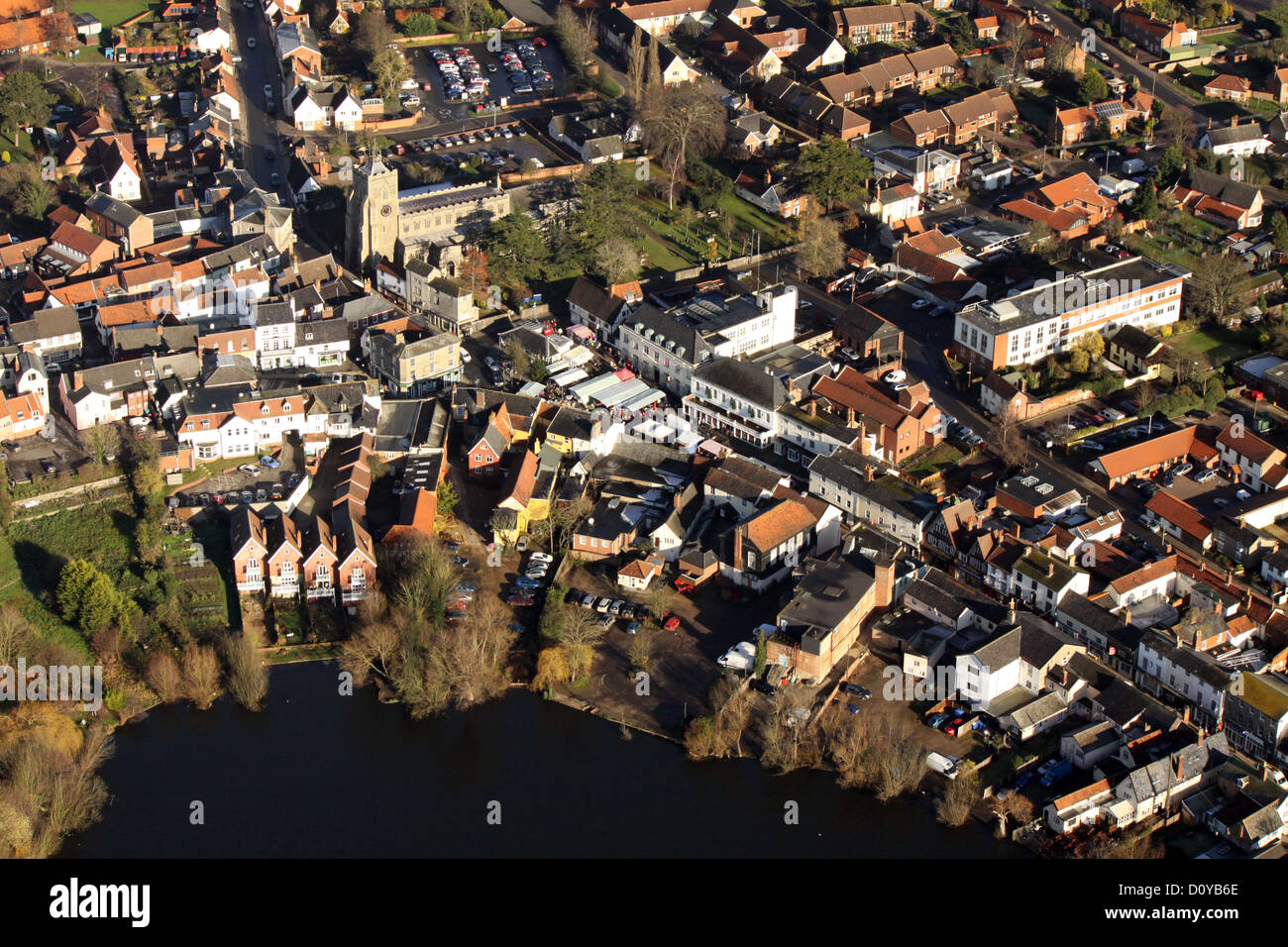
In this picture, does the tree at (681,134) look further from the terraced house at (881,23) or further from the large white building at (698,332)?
the terraced house at (881,23)

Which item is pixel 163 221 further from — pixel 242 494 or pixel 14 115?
pixel 242 494

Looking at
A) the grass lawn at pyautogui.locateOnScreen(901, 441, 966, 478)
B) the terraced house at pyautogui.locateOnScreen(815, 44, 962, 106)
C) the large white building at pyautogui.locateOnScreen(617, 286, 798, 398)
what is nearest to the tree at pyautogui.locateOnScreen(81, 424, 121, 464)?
the large white building at pyautogui.locateOnScreen(617, 286, 798, 398)

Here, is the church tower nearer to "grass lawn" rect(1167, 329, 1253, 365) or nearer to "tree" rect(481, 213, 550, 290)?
"tree" rect(481, 213, 550, 290)

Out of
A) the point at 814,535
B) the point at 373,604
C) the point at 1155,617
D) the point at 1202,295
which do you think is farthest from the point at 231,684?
the point at 1202,295

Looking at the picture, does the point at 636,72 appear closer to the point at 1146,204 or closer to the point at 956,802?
the point at 1146,204

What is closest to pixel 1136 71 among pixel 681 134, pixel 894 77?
pixel 894 77

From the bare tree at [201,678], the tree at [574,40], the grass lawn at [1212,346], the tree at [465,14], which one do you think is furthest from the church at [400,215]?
the grass lawn at [1212,346]
